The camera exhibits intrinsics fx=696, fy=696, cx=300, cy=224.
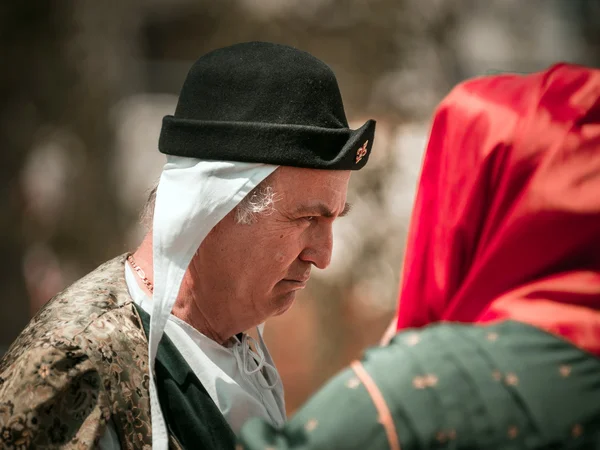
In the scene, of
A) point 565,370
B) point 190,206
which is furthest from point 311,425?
point 190,206

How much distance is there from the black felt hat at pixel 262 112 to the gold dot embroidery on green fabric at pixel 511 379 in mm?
1182

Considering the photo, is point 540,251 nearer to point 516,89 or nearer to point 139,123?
point 516,89

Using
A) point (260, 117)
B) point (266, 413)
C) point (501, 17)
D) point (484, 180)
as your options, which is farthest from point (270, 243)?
point (501, 17)

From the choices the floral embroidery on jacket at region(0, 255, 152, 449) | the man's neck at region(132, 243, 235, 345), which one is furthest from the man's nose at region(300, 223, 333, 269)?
the floral embroidery on jacket at region(0, 255, 152, 449)

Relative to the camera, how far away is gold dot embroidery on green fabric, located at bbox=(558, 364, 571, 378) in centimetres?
125

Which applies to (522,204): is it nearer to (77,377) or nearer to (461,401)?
(461,401)

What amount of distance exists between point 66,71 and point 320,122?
4.91 meters

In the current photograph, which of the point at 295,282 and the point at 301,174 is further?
the point at 295,282

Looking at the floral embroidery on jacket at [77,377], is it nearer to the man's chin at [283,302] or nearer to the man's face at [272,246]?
the man's face at [272,246]

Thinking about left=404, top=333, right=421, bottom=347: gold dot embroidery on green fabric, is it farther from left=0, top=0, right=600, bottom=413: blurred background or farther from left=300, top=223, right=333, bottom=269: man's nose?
left=0, top=0, right=600, bottom=413: blurred background

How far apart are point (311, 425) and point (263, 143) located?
3.87 feet

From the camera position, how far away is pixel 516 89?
147 cm

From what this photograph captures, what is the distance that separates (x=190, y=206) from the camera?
2.22m

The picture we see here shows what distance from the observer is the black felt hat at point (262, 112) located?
7.33 ft
